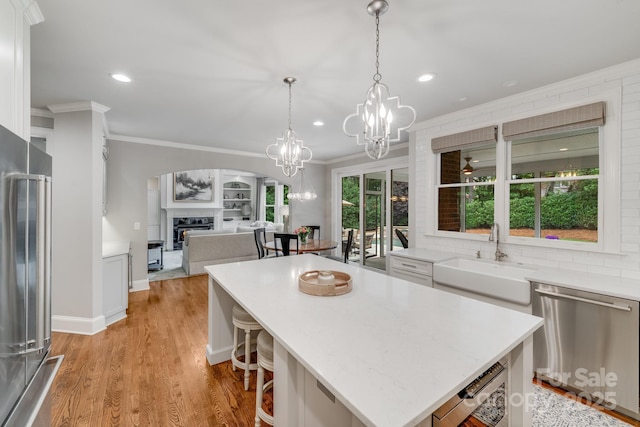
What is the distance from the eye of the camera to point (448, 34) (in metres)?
1.81

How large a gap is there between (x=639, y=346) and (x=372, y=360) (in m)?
2.08

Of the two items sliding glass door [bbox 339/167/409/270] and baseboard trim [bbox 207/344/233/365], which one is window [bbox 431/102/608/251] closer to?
sliding glass door [bbox 339/167/409/270]

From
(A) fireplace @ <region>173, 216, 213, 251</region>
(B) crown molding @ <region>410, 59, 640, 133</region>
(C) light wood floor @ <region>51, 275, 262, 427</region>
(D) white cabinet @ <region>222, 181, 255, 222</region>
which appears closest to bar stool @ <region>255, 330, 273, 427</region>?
(C) light wood floor @ <region>51, 275, 262, 427</region>

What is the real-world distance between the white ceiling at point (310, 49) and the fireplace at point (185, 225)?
6514 mm

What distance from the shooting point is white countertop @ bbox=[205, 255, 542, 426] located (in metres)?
0.82

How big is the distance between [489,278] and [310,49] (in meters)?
2.40

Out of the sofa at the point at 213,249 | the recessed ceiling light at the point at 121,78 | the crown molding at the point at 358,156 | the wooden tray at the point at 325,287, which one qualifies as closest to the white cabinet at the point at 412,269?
the wooden tray at the point at 325,287

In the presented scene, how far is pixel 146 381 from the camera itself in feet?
7.23

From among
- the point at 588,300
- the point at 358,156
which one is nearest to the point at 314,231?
the point at 358,156

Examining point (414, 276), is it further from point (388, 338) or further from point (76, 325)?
point (76, 325)

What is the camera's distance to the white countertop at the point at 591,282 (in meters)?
1.86

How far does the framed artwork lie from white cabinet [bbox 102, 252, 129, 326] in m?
5.65

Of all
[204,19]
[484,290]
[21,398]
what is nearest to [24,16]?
[204,19]

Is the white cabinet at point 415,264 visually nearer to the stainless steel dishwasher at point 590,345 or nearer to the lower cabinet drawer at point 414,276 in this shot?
the lower cabinet drawer at point 414,276
